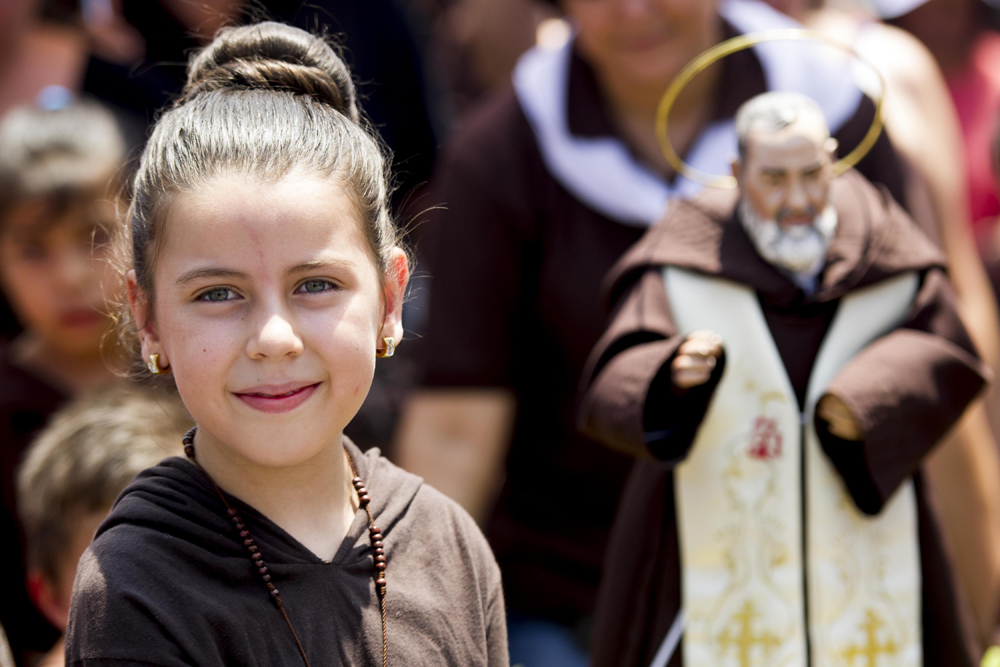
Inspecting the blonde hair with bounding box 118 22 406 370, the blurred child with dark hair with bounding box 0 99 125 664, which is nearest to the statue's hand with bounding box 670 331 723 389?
the blonde hair with bounding box 118 22 406 370

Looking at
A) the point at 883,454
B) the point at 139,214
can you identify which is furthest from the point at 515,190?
the point at 139,214

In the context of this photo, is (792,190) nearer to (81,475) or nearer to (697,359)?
(697,359)

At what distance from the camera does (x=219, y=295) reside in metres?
1.53

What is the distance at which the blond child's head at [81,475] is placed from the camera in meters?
2.28

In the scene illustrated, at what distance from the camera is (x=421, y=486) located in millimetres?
1808

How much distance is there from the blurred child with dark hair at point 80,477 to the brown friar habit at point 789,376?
2.79 feet

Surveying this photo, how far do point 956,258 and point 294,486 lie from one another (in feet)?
6.38

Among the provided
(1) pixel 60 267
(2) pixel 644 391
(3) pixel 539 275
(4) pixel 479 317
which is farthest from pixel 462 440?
(1) pixel 60 267

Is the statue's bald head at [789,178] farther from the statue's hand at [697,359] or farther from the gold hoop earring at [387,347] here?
the gold hoop earring at [387,347]

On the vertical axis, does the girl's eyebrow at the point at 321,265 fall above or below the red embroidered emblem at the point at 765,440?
above

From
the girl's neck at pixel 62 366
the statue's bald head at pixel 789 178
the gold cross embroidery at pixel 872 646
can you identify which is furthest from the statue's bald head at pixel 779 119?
the girl's neck at pixel 62 366

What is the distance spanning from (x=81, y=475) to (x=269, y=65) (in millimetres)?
1044

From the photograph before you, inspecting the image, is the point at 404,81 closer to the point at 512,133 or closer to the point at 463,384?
the point at 512,133

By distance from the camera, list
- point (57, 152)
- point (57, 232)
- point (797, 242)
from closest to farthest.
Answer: point (797, 242) → point (57, 232) → point (57, 152)
